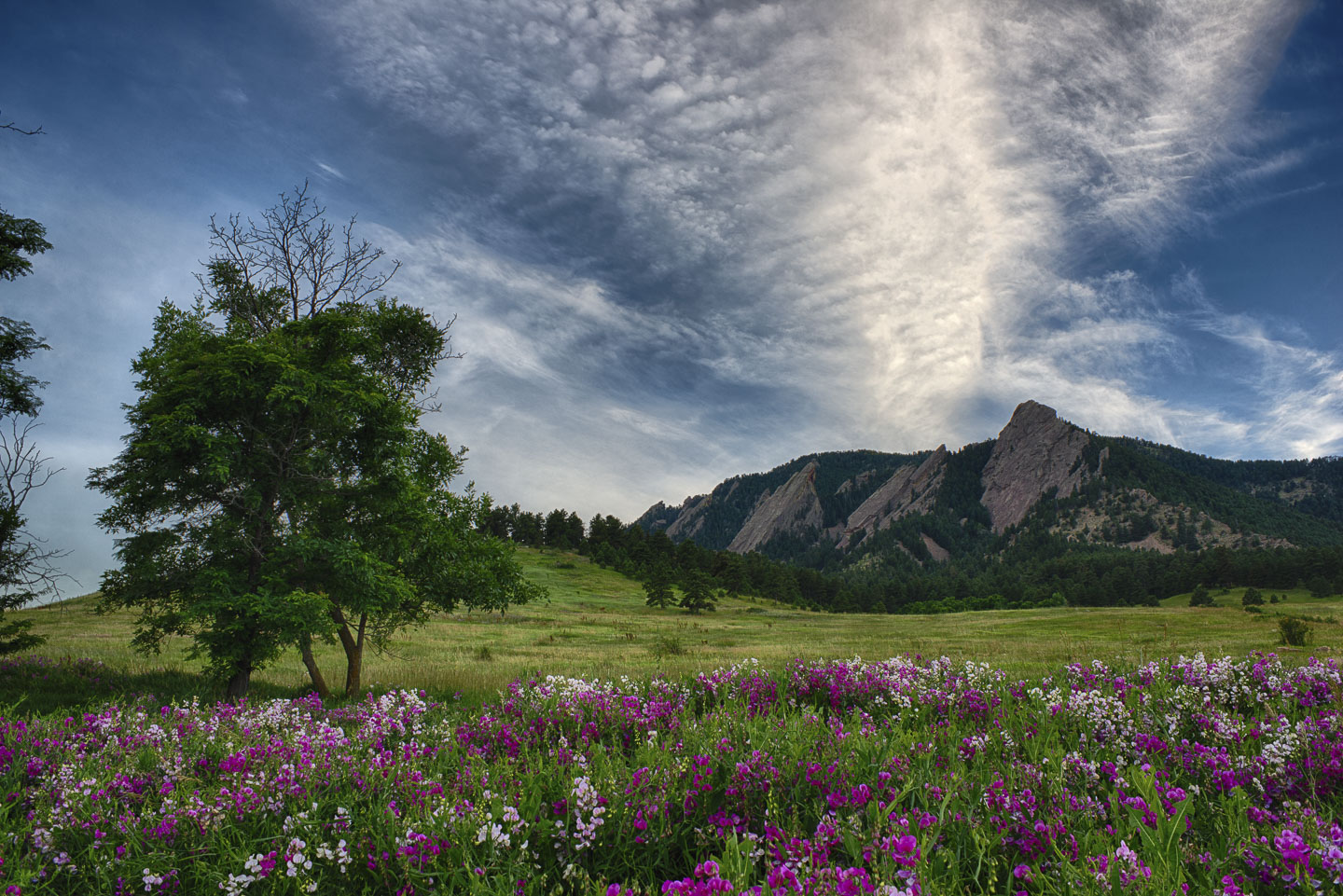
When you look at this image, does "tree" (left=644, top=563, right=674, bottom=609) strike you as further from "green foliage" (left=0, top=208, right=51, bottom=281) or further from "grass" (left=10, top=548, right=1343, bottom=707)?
"green foliage" (left=0, top=208, right=51, bottom=281)

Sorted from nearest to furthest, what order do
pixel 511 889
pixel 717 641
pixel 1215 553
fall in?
pixel 511 889, pixel 717 641, pixel 1215 553

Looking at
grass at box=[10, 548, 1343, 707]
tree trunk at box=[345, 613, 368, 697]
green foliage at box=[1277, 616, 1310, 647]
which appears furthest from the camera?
green foliage at box=[1277, 616, 1310, 647]

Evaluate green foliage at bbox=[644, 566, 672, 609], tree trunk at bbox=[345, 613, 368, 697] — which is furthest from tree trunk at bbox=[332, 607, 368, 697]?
green foliage at bbox=[644, 566, 672, 609]

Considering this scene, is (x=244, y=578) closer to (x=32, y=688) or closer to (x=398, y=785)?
(x=32, y=688)

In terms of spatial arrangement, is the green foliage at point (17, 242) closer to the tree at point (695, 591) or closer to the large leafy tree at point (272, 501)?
the large leafy tree at point (272, 501)

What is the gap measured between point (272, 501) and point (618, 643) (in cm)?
2316

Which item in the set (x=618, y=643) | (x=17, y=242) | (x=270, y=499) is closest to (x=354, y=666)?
(x=270, y=499)

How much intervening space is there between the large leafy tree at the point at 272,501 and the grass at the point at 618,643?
158cm

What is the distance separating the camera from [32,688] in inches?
543

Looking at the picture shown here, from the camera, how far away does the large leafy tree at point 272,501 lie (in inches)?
478

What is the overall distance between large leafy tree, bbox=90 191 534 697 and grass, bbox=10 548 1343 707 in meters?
1.58

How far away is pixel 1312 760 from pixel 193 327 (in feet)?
66.7

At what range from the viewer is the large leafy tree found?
12148 mm

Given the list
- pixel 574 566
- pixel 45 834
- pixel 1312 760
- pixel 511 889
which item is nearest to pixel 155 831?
pixel 45 834
